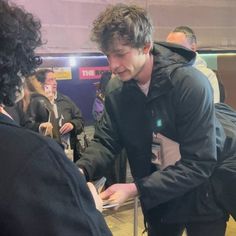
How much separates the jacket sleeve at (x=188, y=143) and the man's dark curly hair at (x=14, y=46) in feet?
2.09

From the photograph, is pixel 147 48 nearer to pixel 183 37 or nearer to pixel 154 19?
pixel 183 37

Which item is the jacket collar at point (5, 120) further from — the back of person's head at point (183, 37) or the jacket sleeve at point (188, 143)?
the back of person's head at point (183, 37)

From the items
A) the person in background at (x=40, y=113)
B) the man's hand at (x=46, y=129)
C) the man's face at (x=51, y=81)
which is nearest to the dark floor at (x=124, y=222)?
the man's face at (x=51, y=81)

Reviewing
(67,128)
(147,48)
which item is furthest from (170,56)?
(67,128)

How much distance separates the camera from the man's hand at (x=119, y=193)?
1.31 m

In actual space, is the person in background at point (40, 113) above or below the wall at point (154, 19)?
below

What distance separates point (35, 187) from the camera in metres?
0.68

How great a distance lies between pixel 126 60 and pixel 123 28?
107mm

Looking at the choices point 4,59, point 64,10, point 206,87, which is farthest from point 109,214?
point 4,59

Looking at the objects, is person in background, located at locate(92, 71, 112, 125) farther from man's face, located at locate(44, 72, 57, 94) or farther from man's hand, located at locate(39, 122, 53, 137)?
man's hand, located at locate(39, 122, 53, 137)

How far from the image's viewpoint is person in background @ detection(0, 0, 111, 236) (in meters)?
0.66

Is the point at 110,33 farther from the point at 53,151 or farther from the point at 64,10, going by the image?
the point at 64,10

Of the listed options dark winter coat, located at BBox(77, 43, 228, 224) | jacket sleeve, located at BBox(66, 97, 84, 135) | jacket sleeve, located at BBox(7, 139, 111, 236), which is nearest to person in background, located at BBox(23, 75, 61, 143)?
jacket sleeve, located at BBox(66, 97, 84, 135)

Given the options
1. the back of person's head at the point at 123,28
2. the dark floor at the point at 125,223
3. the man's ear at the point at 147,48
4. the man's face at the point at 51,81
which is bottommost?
the dark floor at the point at 125,223
